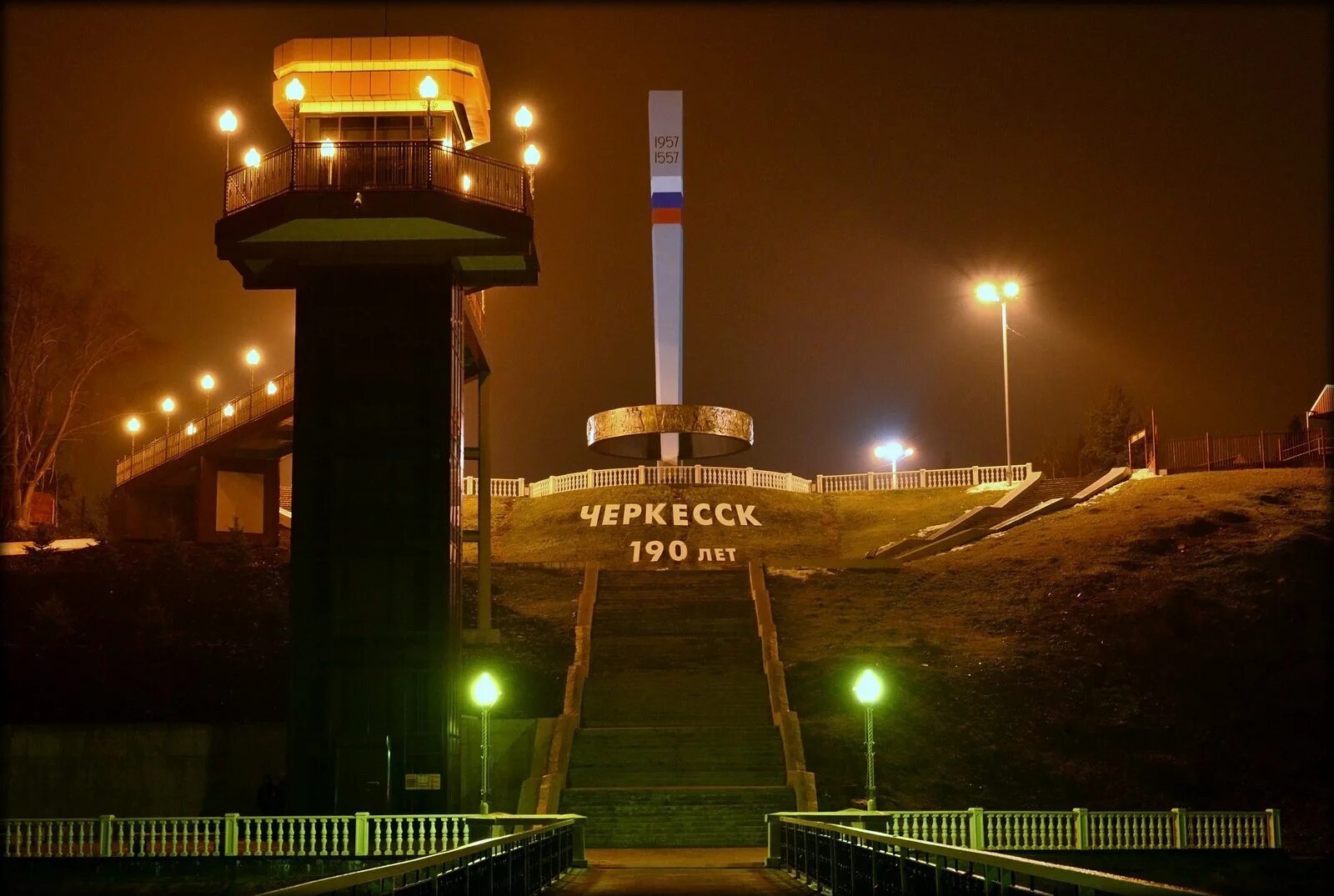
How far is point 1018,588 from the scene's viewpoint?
1367 inches

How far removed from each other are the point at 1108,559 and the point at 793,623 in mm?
8638

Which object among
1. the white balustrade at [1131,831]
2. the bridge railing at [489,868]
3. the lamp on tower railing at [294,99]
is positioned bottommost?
the white balustrade at [1131,831]

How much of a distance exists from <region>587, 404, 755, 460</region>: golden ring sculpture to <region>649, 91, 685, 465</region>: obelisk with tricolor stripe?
14997 millimetres

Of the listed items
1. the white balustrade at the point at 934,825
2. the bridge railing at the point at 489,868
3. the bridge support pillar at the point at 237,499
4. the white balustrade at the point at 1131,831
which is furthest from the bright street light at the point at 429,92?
the bridge support pillar at the point at 237,499

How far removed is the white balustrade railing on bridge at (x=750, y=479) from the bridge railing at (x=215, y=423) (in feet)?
51.7

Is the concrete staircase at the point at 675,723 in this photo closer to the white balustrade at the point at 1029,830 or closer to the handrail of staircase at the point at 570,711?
the handrail of staircase at the point at 570,711

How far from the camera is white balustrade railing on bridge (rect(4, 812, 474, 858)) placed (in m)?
19.9

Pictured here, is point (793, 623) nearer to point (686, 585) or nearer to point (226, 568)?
point (686, 585)

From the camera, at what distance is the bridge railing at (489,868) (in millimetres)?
9797

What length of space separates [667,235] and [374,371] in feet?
113

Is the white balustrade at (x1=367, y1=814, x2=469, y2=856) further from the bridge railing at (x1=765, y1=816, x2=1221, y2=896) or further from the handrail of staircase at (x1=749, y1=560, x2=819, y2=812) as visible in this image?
the handrail of staircase at (x1=749, y1=560, x2=819, y2=812)

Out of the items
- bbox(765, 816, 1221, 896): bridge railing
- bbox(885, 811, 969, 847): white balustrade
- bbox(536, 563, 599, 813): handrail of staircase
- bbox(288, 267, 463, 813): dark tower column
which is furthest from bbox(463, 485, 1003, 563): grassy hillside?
bbox(765, 816, 1221, 896): bridge railing

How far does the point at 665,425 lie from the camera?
3759cm

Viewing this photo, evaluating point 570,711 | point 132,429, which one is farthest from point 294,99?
point 132,429
